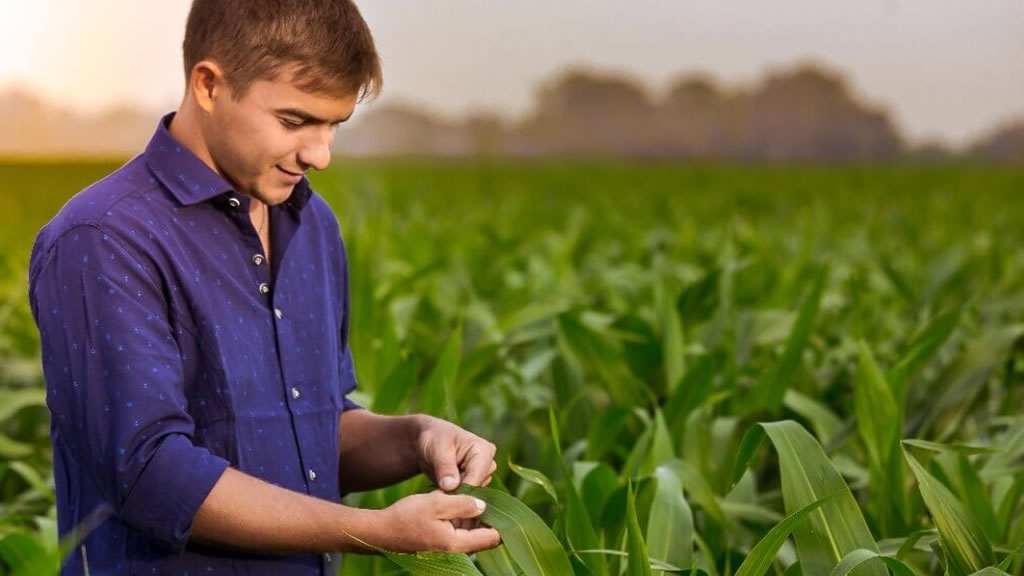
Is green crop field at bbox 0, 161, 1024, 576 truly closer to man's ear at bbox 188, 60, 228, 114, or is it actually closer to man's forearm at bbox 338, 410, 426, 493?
man's forearm at bbox 338, 410, 426, 493

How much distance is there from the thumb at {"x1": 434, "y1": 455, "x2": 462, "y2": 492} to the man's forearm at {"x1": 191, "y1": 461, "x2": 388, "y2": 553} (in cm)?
13

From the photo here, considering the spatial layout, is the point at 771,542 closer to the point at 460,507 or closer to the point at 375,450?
the point at 460,507

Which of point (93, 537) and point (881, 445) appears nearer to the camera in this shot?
point (93, 537)

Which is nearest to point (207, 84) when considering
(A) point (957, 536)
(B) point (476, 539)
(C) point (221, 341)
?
(C) point (221, 341)

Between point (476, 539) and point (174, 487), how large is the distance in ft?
1.01

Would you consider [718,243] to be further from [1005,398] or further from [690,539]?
[690,539]

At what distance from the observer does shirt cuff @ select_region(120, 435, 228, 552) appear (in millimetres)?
1376

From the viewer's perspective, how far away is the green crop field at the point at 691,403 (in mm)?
1756

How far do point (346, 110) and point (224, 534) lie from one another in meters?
0.46

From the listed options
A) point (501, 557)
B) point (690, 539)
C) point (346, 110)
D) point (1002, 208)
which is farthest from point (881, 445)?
point (1002, 208)

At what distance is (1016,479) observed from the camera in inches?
88.7

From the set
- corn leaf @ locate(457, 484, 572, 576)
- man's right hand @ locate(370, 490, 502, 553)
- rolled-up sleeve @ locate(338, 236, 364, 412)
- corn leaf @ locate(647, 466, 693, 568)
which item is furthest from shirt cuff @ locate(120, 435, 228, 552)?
corn leaf @ locate(647, 466, 693, 568)

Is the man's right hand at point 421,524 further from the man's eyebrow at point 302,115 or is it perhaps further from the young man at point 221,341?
the man's eyebrow at point 302,115

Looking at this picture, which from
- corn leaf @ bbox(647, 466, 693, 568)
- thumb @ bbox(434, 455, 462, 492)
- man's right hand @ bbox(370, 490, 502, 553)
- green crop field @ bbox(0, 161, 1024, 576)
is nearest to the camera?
man's right hand @ bbox(370, 490, 502, 553)
